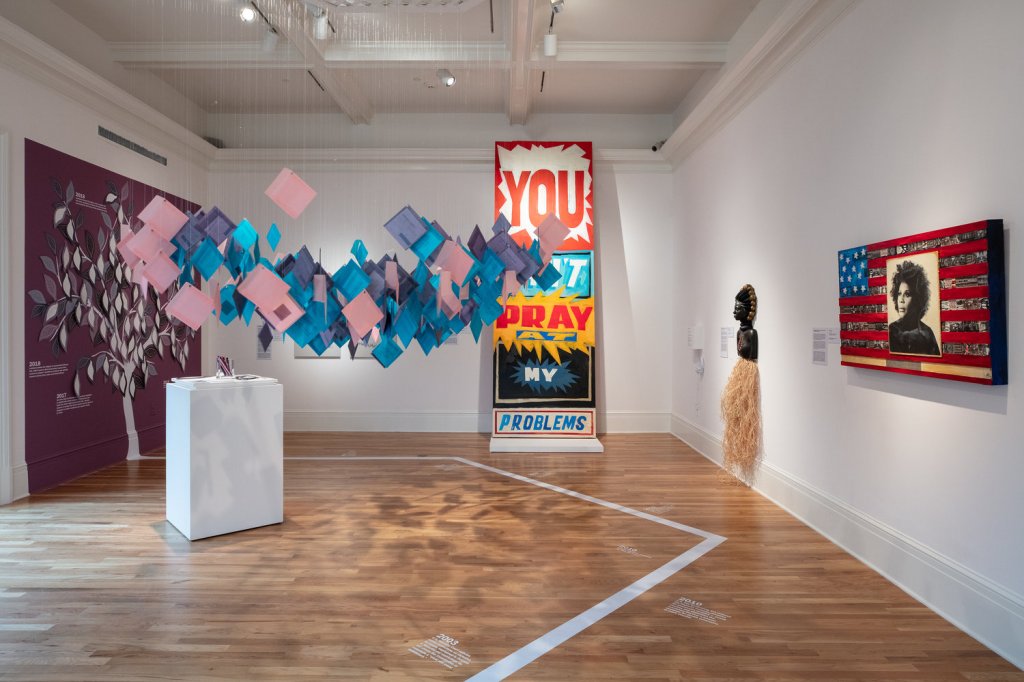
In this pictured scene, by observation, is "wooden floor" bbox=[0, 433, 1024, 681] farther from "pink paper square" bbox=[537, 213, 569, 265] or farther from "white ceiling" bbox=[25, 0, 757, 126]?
"white ceiling" bbox=[25, 0, 757, 126]

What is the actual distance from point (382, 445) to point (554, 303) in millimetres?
2166

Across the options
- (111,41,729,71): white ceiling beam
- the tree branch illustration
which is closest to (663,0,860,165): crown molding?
(111,41,729,71): white ceiling beam

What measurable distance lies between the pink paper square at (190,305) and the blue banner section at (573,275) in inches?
136

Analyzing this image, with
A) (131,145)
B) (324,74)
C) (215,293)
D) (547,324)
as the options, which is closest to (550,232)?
(215,293)

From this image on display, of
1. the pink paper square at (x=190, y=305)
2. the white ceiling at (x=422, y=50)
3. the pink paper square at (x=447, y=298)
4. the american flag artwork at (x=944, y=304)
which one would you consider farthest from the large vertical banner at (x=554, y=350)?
the pink paper square at (x=190, y=305)

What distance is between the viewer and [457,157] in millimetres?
6445

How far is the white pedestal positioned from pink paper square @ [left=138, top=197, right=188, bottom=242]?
32.4 inches

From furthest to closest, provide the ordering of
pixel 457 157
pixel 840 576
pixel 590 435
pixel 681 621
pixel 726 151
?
pixel 457 157 < pixel 590 435 < pixel 726 151 < pixel 840 576 < pixel 681 621

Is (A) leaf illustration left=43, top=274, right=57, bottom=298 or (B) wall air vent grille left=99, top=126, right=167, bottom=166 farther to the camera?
(B) wall air vent grille left=99, top=126, right=167, bottom=166

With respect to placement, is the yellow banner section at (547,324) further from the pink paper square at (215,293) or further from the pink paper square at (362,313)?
the pink paper square at (215,293)

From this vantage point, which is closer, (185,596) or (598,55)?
(185,596)

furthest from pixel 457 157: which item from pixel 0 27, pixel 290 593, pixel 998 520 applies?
pixel 998 520

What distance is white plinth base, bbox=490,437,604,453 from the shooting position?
554cm

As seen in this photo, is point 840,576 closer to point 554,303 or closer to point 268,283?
point 268,283
